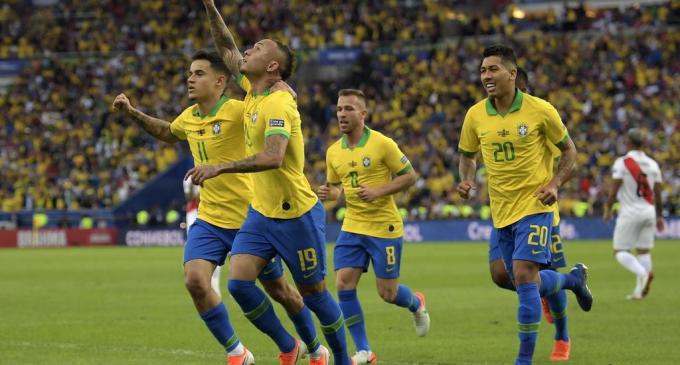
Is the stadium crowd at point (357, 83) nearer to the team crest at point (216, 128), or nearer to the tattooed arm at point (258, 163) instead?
the team crest at point (216, 128)

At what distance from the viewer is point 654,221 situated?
1802cm

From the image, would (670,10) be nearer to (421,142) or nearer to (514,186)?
(421,142)

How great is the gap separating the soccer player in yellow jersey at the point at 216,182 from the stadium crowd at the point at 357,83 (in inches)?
1139

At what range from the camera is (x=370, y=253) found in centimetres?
1186

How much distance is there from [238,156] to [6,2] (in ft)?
163

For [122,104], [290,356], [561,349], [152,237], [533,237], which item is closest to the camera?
[290,356]

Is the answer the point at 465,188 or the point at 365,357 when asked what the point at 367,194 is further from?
the point at 365,357

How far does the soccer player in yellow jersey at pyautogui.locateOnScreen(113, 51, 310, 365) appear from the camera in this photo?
9.66m

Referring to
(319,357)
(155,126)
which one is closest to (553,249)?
(319,357)

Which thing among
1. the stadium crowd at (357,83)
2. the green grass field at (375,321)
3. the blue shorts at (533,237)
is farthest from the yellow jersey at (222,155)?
the stadium crowd at (357,83)

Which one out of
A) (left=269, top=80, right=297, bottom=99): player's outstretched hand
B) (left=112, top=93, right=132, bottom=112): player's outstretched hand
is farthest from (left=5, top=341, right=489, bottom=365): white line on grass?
(left=269, top=80, right=297, bottom=99): player's outstretched hand

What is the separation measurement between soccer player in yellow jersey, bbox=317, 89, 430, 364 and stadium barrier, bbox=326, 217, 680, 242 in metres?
24.6

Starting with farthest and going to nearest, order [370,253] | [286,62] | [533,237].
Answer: [370,253], [533,237], [286,62]

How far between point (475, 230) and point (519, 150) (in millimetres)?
28450
